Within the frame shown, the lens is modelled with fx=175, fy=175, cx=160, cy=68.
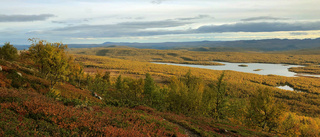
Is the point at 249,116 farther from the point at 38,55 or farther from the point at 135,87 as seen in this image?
the point at 38,55

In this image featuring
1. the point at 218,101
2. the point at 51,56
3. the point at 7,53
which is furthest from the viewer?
the point at 7,53

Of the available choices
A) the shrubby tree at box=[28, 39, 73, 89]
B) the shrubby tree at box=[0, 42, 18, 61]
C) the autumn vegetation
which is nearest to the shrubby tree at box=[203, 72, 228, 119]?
the autumn vegetation

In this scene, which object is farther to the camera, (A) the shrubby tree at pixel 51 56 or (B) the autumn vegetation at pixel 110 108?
(A) the shrubby tree at pixel 51 56

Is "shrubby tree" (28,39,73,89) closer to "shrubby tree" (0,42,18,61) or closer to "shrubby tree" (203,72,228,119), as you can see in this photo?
"shrubby tree" (203,72,228,119)

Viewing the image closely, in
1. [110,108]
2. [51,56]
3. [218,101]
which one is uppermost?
[51,56]

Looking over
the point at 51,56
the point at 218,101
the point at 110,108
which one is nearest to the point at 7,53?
the point at 51,56

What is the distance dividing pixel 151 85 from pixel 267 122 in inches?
1174

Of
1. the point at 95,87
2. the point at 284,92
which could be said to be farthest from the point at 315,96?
the point at 95,87

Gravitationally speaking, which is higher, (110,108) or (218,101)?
(110,108)

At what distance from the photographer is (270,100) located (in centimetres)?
3956

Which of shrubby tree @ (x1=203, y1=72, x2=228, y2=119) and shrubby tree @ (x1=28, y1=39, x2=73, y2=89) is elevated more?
shrubby tree @ (x1=28, y1=39, x2=73, y2=89)

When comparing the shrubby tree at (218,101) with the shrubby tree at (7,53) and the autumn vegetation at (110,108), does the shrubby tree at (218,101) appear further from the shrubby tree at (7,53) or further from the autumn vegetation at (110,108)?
the shrubby tree at (7,53)

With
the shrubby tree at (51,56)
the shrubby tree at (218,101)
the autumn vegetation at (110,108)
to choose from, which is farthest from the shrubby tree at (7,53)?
the shrubby tree at (218,101)

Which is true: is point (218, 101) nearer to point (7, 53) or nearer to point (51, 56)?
point (51, 56)
